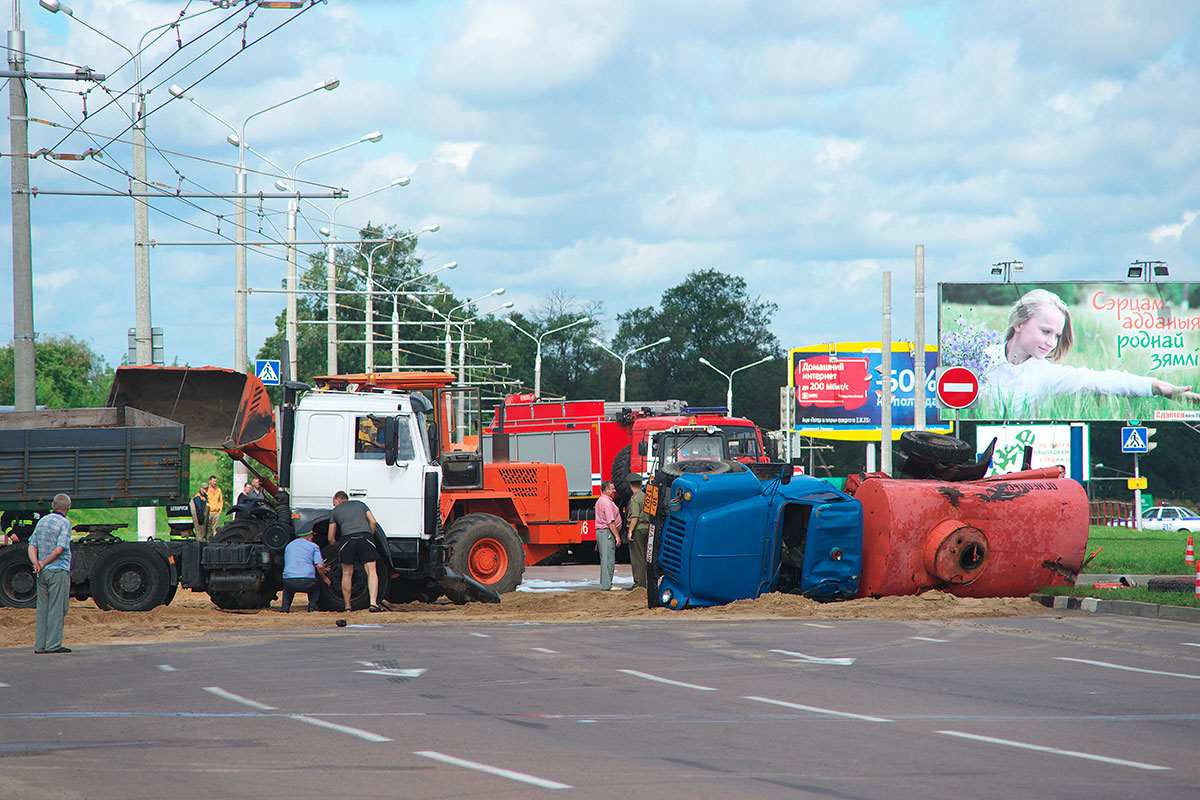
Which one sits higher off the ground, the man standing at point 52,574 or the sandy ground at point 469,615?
the man standing at point 52,574

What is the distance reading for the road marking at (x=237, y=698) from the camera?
10523mm

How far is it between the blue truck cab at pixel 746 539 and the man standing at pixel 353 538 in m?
3.63

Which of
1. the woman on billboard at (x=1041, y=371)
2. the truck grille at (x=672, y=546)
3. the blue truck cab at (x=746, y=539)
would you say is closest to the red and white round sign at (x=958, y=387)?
the blue truck cab at (x=746, y=539)

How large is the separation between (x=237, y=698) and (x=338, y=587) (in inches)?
308

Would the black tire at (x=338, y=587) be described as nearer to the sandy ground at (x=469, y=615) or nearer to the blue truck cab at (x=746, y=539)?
the sandy ground at (x=469, y=615)

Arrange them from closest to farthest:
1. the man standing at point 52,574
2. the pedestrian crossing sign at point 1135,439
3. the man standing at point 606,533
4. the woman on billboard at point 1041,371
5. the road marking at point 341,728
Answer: the road marking at point 341,728
the man standing at point 52,574
the man standing at point 606,533
the pedestrian crossing sign at point 1135,439
the woman on billboard at point 1041,371

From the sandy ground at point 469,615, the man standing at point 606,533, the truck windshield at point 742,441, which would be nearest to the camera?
the sandy ground at point 469,615

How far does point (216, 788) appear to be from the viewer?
25.2 ft

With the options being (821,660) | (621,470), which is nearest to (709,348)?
(621,470)

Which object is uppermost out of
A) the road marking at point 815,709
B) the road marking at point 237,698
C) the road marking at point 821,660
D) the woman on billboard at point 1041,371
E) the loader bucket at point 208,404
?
the woman on billboard at point 1041,371

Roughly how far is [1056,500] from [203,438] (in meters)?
12.1

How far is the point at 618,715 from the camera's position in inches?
398

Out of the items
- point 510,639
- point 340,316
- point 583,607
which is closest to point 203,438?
point 583,607

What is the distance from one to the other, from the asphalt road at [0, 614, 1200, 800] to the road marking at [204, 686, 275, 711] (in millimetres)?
55
